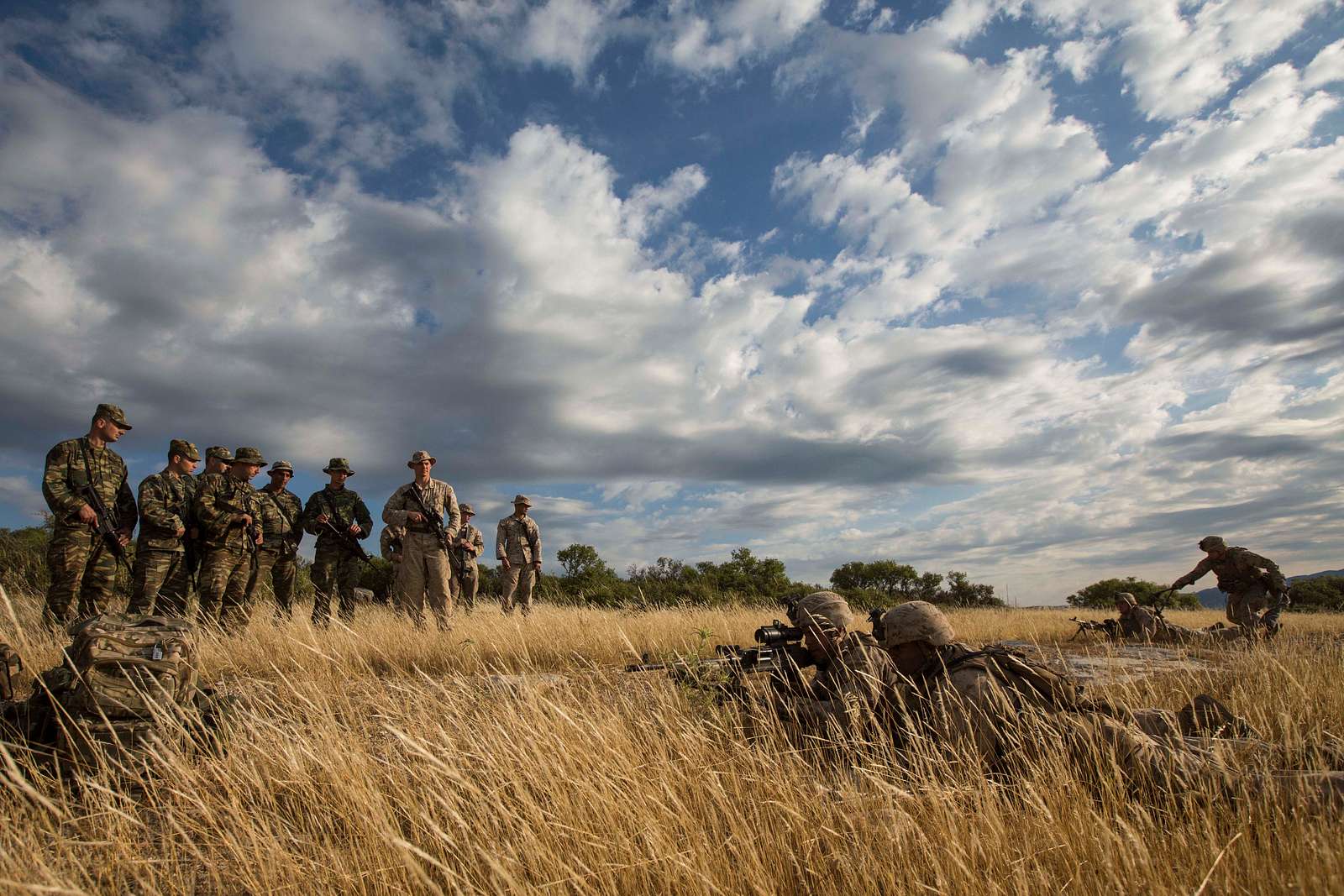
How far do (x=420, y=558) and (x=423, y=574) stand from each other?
0.75ft

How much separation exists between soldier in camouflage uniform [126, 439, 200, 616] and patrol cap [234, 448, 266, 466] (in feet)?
1.36

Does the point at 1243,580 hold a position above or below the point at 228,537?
below

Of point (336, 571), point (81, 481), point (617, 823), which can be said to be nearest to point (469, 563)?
point (336, 571)

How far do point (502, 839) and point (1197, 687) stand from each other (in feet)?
18.1

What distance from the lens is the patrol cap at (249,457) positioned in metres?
8.35

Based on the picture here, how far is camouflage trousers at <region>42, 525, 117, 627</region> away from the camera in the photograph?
709 centimetres

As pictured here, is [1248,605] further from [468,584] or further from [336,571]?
[336,571]

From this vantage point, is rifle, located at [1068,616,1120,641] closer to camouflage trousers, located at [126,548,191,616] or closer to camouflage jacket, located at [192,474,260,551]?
camouflage jacket, located at [192,474,260,551]

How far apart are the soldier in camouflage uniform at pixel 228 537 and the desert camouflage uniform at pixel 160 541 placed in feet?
0.79

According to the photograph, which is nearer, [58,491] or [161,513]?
[58,491]

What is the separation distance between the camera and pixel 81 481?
7.32 m

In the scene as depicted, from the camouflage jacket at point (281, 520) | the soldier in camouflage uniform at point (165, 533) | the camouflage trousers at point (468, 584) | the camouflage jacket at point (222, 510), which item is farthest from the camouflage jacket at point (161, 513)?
the camouflage trousers at point (468, 584)

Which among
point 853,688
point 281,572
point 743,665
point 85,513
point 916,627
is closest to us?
point 853,688

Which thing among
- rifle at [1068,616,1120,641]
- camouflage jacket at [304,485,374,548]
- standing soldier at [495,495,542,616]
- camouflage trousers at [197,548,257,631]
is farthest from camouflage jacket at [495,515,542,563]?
rifle at [1068,616,1120,641]
